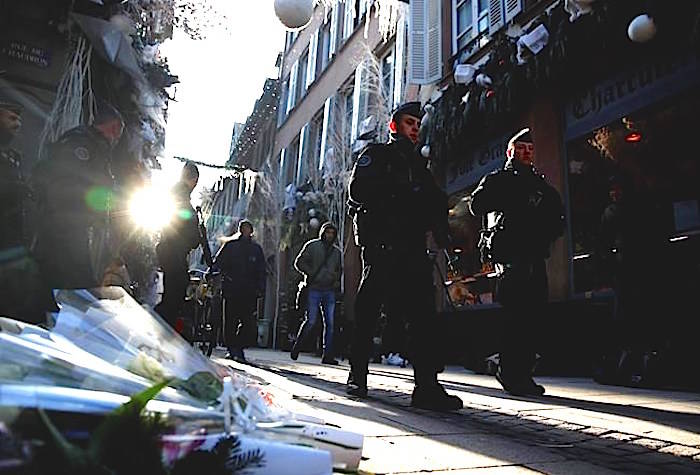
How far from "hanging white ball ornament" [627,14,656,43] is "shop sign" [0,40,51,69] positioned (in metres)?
5.49

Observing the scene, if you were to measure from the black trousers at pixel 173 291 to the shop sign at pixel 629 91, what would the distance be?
16.7 ft

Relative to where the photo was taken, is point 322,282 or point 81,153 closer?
point 81,153

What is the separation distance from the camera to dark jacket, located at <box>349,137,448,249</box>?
3.66 m

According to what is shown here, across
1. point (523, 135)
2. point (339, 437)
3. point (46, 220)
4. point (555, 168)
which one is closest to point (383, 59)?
point (555, 168)

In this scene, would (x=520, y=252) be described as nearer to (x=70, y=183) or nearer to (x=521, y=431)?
(x=521, y=431)

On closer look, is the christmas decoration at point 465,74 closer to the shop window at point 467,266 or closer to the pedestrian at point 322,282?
the shop window at point 467,266

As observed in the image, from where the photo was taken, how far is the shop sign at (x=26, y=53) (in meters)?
5.17

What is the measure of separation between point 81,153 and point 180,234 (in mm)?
1867

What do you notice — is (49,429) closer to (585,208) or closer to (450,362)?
(585,208)

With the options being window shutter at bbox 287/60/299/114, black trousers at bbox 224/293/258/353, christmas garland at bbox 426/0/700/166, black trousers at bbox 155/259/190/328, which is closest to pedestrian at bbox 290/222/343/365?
black trousers at bbox 224/293/258/353

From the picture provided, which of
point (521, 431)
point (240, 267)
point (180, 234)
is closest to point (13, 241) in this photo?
point (180, 234)

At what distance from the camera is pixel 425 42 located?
1150cm

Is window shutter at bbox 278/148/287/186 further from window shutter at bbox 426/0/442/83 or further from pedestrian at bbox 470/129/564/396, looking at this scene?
pedestrian at bbox 470/129/564/396

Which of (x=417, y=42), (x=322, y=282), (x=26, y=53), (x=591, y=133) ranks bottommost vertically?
(x=322, y=282)
